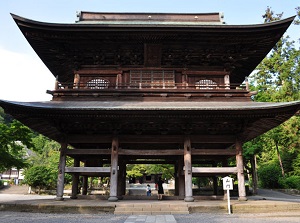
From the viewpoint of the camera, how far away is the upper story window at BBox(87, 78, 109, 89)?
15.1 meters

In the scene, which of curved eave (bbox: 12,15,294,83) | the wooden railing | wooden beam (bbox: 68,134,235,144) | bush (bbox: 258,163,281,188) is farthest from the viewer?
bush (bbox: 258,163,281,188)

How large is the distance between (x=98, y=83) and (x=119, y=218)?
27.9 feet

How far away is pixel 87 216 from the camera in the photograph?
Result: 10.2 meters

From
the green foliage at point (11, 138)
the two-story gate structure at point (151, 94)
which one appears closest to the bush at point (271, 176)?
the two-story gate structure at point (151, 94)

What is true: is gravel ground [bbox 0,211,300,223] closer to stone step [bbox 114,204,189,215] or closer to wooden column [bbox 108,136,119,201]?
stone step [bbox 114,204,189,215]

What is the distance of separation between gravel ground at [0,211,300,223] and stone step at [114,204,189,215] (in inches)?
23.2

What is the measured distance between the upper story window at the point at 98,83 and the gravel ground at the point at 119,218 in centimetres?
761

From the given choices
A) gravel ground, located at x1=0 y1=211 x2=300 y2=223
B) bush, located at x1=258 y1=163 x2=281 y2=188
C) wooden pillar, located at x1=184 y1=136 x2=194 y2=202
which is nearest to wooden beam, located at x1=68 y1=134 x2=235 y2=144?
wooden pillar, located at x1=184 y1=136 x2=194 y2=202

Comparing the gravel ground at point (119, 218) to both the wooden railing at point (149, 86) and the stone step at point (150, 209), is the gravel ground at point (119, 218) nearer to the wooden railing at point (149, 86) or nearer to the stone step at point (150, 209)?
the stone step at point (150, 209)

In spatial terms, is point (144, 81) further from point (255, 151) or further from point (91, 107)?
point (255, 151)

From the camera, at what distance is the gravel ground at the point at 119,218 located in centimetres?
910

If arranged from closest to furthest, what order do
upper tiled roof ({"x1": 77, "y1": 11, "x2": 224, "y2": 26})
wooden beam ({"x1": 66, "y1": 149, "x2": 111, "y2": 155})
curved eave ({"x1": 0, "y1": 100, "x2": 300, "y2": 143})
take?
curved eave ({"x1": 0, "y1": 100, "x2": 300, "y2": 143})
wooden beam ({"x1": 66, "y1": 149, "x2": 111, "y2": 155})
upper tiled roof ({"x1": 77, "y1": 11, "x2": 224, "y2": 26})

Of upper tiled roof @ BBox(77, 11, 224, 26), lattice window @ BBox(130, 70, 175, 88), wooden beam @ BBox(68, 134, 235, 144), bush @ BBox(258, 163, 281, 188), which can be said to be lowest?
bush @ BBox(258, 163, 281, 188)

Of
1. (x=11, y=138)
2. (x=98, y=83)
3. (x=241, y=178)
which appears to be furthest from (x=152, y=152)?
(x=11, y=138)
